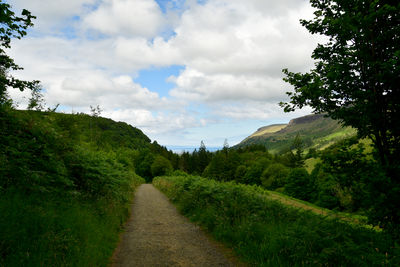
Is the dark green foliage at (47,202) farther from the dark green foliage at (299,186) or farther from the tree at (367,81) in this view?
the dark green foliage at (299,186)

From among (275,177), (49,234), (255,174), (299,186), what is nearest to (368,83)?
(49,234)

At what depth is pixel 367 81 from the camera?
6316mm

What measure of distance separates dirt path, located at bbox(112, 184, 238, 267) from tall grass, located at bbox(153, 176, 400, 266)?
613mm

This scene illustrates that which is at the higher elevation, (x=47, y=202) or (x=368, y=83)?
(x=368, y=83)

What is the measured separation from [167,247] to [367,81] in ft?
25.6

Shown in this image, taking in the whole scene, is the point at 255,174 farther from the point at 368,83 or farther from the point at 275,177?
the point at 368,83

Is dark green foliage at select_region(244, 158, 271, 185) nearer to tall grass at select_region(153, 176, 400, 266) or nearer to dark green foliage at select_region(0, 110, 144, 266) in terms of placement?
tall grass at select_region(153, 176, 400, 266)

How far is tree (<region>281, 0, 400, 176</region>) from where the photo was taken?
230 inches

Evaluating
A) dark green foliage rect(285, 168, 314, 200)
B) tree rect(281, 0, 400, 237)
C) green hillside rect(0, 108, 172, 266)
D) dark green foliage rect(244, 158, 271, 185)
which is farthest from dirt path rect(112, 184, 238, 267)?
dark green foliage rect(244, 158, 271, 185)

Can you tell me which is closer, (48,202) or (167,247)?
(48,202)

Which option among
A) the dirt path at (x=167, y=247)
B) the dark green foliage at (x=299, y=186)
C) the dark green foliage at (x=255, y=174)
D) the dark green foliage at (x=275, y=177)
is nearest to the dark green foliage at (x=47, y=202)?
the dirt path at (x=167, y=247)

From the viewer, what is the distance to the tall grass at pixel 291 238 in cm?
478

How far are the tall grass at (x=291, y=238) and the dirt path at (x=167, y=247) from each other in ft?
2.01

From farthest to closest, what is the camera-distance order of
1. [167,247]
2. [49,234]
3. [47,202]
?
1. [167,247]
2. [47,202]
3. [49,234]
